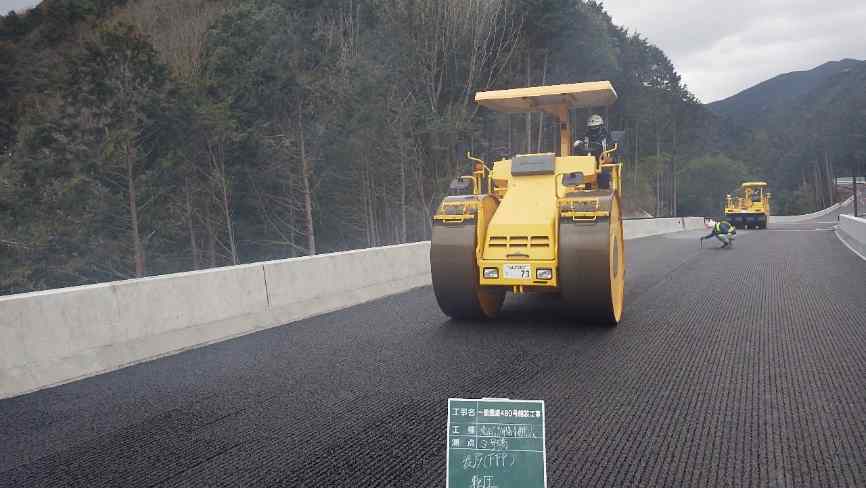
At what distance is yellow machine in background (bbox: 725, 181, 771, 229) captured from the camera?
3600cm

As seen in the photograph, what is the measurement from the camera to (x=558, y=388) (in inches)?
188

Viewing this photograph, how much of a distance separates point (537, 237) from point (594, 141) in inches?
76.5

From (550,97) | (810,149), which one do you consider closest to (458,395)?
(550,97)

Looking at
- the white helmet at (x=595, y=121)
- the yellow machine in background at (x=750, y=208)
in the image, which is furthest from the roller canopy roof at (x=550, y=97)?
the yellow machine in background at (x=750, y=208)

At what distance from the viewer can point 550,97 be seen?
807cm

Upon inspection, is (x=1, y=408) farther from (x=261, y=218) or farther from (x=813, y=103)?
(x=813, y=103)

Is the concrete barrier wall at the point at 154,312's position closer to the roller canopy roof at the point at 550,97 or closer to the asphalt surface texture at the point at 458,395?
the asphalt surface texture at the point at 458,395

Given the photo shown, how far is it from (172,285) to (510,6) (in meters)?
33.5

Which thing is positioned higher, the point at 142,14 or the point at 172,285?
the point at 142,14

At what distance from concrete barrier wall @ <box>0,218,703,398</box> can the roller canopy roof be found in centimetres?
294

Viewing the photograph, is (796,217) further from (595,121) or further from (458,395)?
(458,395)

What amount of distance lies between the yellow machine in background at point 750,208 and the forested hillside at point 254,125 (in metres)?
11.1

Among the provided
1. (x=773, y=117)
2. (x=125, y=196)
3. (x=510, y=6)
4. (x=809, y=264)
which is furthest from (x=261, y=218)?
(x=773, y=117)

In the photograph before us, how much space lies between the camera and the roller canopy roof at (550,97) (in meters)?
7.83
